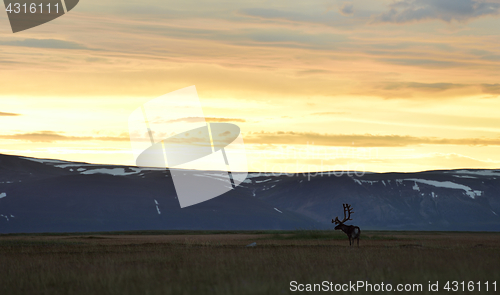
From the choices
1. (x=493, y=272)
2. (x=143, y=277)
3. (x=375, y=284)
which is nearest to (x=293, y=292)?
(x=375, y=284)

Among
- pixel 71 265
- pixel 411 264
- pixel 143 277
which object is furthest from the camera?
pixel 71 265

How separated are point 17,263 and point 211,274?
1314 cm

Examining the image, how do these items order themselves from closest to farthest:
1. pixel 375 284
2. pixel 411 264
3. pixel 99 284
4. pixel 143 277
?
pixel 375 284 < pixel 99 284 < pixel 143 277 < pixel 411 264

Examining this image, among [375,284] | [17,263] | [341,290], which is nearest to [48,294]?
[341,290]

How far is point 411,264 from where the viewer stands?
86.6 ft

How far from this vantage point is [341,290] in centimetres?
1866

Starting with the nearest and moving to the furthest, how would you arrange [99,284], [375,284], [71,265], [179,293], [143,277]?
1. [179,293]
2. [375,284]
3. [99,284]
4. [143,277]
5. [71,265]

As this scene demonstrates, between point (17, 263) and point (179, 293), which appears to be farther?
point (17, 263)

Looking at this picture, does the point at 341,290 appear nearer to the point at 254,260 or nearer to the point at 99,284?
the point at 99,284

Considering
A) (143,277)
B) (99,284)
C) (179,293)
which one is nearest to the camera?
(179,293)

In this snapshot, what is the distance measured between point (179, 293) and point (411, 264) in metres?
12.6

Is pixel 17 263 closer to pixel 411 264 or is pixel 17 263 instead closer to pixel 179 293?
pixel 179 293

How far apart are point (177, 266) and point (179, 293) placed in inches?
362

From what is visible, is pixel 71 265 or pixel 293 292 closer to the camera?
pixel 293 292
